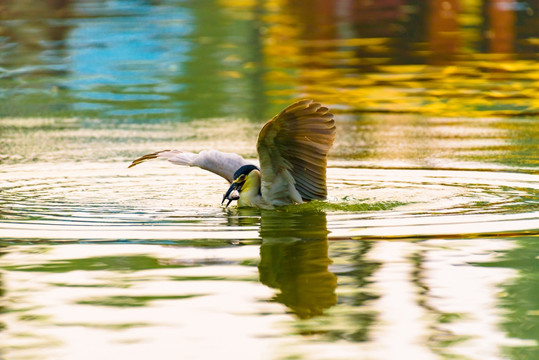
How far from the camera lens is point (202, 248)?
6578 millimetres

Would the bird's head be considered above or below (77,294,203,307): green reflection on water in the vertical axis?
above

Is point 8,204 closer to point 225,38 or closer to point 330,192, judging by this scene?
point 330,192

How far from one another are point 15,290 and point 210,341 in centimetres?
133

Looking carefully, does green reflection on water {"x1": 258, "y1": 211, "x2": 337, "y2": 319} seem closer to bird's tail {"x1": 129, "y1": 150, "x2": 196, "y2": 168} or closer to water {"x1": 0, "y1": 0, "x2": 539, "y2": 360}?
water {"x1": 0, "y1": 0, "x2": 539, "y2": 360}

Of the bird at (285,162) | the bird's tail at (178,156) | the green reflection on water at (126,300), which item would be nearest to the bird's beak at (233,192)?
the bird at (285,162)

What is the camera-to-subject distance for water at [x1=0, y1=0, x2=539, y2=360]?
4926mm

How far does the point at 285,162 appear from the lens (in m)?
7.76

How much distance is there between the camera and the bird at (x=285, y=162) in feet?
24.4

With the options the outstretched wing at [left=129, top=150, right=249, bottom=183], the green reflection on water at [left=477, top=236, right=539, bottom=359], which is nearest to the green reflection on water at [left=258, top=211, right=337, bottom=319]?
the outstretched wing at [left=129, top=150, right=249, bottom=183]

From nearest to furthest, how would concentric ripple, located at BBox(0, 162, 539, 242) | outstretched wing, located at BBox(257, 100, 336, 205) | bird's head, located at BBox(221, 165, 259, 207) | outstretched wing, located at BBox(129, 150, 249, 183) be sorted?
concentric ripple, located at BBox(0, 162, 539, 242) → outstretched wing, located at BBox(257, 100, 336, 205) → bird's head, located at BBox(221, 165, 259, 207) → outstretched wing, located at BBox(129, 150, 249, 183)

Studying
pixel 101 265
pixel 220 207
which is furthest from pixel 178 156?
pixel 101 265

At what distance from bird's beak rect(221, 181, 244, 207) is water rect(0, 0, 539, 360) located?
4.5 inches

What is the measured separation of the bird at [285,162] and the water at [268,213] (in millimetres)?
114

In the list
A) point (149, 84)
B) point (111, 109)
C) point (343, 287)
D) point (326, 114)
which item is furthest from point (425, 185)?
point (149, 84)
